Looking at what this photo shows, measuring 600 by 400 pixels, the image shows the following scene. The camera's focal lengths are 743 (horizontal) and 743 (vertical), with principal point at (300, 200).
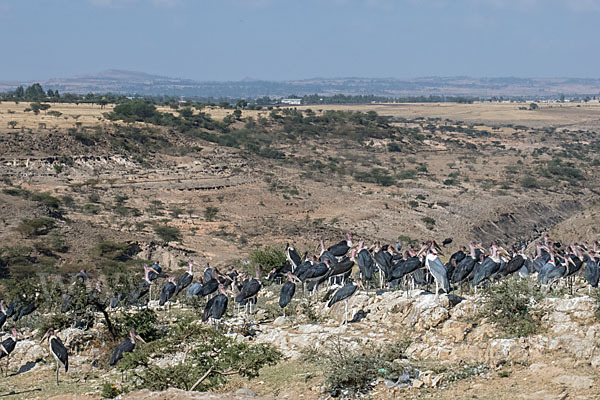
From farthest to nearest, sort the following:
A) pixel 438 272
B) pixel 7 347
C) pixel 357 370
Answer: pixel 7 347
pixel 438 272
pixel 357 370

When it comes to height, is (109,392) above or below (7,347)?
above

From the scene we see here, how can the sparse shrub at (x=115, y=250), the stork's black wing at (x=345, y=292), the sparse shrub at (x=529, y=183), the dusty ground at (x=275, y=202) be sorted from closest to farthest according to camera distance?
1. the dusty ground at (x=275, y=202)
2. the stork's black wing at (x=345, y=292)
3. the sparse shrub at (x=115, y=250)
4. the sparse shrub at (x=529, y=183)

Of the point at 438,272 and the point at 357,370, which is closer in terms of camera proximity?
the point at 357,370

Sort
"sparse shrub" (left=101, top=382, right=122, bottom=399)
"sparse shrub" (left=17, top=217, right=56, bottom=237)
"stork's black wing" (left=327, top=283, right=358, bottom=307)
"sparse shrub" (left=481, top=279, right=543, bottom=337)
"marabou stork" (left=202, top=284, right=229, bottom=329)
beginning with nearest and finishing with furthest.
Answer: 1. "sparse shrub" (left=101, top=382, right=122, bottom=399)
2. "sparse shrub" (left=481, top=279, right=543, bottom=337)
3. "stork's black wing" (left=327, top=283, right=358, bottom=307)
4. "marabou stork" (left=202, top=284, right=229, bottom=329)
5. "sparse shrub" (left=17, top=217, right=56, bottom=237)

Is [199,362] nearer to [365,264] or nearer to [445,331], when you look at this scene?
[445,331]

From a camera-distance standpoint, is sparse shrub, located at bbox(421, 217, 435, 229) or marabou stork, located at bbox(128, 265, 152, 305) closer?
marabou stork, located at bbox(128, 265, 152, 305)

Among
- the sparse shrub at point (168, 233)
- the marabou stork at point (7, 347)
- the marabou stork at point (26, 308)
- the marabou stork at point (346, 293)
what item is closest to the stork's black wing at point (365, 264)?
the marabou stork at point (346, 293)

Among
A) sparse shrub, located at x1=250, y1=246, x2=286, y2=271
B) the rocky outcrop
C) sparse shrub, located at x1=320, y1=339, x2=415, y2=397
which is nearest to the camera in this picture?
sparse shrub, located at x1=320, y1=339, x2=415, y2=397

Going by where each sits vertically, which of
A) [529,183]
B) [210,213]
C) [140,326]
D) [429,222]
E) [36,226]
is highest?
[140,326]

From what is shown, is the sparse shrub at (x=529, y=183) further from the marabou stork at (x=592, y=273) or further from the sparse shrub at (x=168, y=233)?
the marabou stork at (x=592, y=273)

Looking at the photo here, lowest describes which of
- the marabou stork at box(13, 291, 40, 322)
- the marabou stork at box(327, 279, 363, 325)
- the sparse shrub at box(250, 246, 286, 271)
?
the sparse shrub at box(250, 246, 286, 271)

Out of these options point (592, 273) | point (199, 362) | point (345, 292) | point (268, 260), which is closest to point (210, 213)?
point (268, 260)

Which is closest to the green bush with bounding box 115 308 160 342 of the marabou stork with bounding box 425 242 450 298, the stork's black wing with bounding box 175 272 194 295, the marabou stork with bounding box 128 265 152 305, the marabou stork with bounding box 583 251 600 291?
the stork's black wing with bounding box 175 272 194 295

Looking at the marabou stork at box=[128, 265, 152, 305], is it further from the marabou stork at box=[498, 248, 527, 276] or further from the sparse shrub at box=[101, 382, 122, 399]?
the marabou stork at box=[498, 248, 527, 276]
